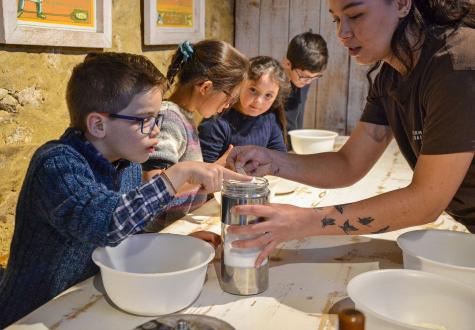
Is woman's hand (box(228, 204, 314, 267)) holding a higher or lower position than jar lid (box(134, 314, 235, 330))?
higher

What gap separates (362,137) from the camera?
1.58 metres

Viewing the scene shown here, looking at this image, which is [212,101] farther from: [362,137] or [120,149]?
[120,149]

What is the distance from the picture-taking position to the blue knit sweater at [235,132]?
231 centimetres

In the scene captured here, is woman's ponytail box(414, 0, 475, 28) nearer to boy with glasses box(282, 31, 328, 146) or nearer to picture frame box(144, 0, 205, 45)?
boy with glasses box(282, 31, 328, 146)

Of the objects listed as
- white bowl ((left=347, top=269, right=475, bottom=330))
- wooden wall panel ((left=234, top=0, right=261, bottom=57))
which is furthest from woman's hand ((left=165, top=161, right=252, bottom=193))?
wooden wall panel ((left=234, top=0, right=261, bottom=57))

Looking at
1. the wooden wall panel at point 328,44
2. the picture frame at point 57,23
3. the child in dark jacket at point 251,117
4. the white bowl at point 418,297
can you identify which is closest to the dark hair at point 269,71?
the child in dark jacket at point 251,117

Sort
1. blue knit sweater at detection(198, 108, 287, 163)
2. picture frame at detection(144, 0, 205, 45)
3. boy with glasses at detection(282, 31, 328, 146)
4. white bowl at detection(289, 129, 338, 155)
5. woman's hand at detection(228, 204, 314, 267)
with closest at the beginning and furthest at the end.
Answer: woman's hand at detection(228, 204, 314, 267)
blue knit sweater at detection(198, 108, 287, 163)
white bowl at detection(289, 129, 338, 155)
picture frame at detection(144, 0, 205, 45)
boy with glasses at detection(282, 31, 328, 146)

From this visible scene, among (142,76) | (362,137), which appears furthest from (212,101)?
Result: (142,76)

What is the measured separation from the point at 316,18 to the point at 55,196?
3017mm

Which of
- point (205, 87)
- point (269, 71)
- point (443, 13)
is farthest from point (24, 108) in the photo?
point (443, 13)

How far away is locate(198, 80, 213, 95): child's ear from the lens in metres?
1.93

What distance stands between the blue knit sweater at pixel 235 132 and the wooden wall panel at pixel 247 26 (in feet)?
4.62

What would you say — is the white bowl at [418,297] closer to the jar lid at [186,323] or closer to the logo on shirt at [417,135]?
the jar lid at [186,323]

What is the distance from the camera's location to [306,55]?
286 cm
